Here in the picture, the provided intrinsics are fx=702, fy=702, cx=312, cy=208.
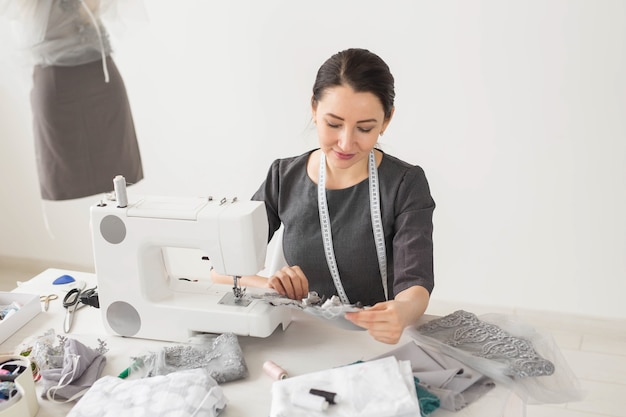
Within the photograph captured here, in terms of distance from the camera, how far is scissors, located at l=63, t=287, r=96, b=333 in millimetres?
1887

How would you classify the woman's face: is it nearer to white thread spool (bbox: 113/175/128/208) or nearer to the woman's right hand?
the woman's right hand

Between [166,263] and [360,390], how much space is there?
67 cm

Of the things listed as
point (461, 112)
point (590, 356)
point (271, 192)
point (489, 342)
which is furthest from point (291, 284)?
point (590, 356)

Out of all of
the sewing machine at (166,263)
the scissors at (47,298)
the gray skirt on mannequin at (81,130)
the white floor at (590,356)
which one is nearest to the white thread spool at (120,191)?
the sewing machine at (166,263)

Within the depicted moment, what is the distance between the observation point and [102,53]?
116 inches

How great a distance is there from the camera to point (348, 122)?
5.89 ft

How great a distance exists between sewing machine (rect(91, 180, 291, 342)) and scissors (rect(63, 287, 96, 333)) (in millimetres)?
160

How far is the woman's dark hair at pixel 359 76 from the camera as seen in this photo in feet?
5.90

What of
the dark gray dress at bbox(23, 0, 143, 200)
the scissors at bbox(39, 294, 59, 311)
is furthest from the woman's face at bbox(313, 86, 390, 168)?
the dark gray dress at bbox(23, 0, 143, 200)

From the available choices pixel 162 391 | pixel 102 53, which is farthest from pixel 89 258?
pixel 162 391

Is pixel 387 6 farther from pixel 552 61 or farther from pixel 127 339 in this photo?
pixel 127 339

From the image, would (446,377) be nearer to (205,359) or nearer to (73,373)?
(205,359)

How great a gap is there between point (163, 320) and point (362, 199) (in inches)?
25.5

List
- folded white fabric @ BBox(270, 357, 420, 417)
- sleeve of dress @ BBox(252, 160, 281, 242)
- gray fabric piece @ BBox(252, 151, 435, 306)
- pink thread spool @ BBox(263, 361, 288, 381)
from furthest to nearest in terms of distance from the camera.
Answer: sleeve of dress @ BBox(252, 160, 281, 242) → gray fabric piece @ BBox(252, 151, 435, 306) → pink thread spool @ BBox(263, 361, 288, 381) → folded white fabric @ BBox(270, 357, 420, 417)
